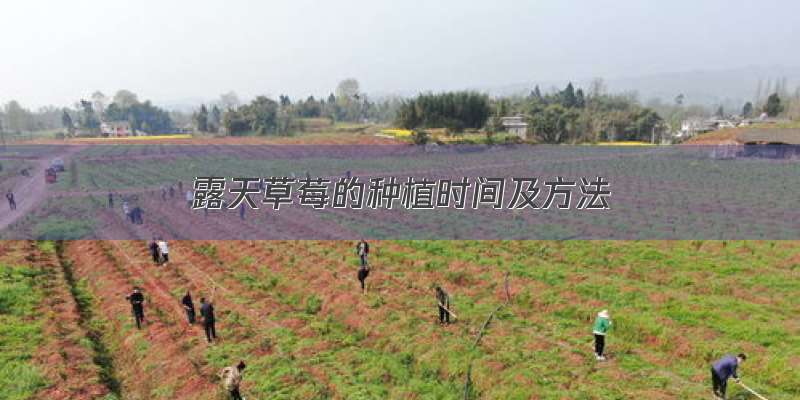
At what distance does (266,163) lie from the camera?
225ft

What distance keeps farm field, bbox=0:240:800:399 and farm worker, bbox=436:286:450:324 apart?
0.54 m

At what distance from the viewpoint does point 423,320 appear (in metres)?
18.2

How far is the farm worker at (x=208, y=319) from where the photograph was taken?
16688mm

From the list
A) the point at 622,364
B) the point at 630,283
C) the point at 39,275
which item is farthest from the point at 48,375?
the point at 630,283

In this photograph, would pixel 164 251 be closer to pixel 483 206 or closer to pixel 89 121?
pixel 483 206

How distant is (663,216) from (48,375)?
109ft

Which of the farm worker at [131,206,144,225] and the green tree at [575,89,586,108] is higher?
the green tree at [575,89,586,108]

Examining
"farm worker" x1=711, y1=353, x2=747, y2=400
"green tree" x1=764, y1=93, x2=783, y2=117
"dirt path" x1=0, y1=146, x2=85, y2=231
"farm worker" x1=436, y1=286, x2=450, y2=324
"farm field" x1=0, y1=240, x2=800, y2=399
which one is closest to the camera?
"farm worker" x1=711, y1=353, x2=747, y2=400

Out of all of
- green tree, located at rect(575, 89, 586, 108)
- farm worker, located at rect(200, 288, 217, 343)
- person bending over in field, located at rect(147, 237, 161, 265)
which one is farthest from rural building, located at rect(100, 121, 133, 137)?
farm worker, located at rect(200, 288, 217, 343)

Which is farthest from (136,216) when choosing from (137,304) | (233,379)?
(233,379)

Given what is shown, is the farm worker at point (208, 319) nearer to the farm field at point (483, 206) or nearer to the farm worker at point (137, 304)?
the farm worker at point (137, 304)

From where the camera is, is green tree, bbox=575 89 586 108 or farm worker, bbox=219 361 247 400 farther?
green tree, bbox=575 89 586 108

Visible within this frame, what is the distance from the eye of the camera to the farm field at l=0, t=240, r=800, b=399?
1442cm

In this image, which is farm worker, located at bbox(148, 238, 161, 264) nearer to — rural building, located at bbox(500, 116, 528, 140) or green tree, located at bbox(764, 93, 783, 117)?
rural building, located at bbox(500, 116, 528, 140)
